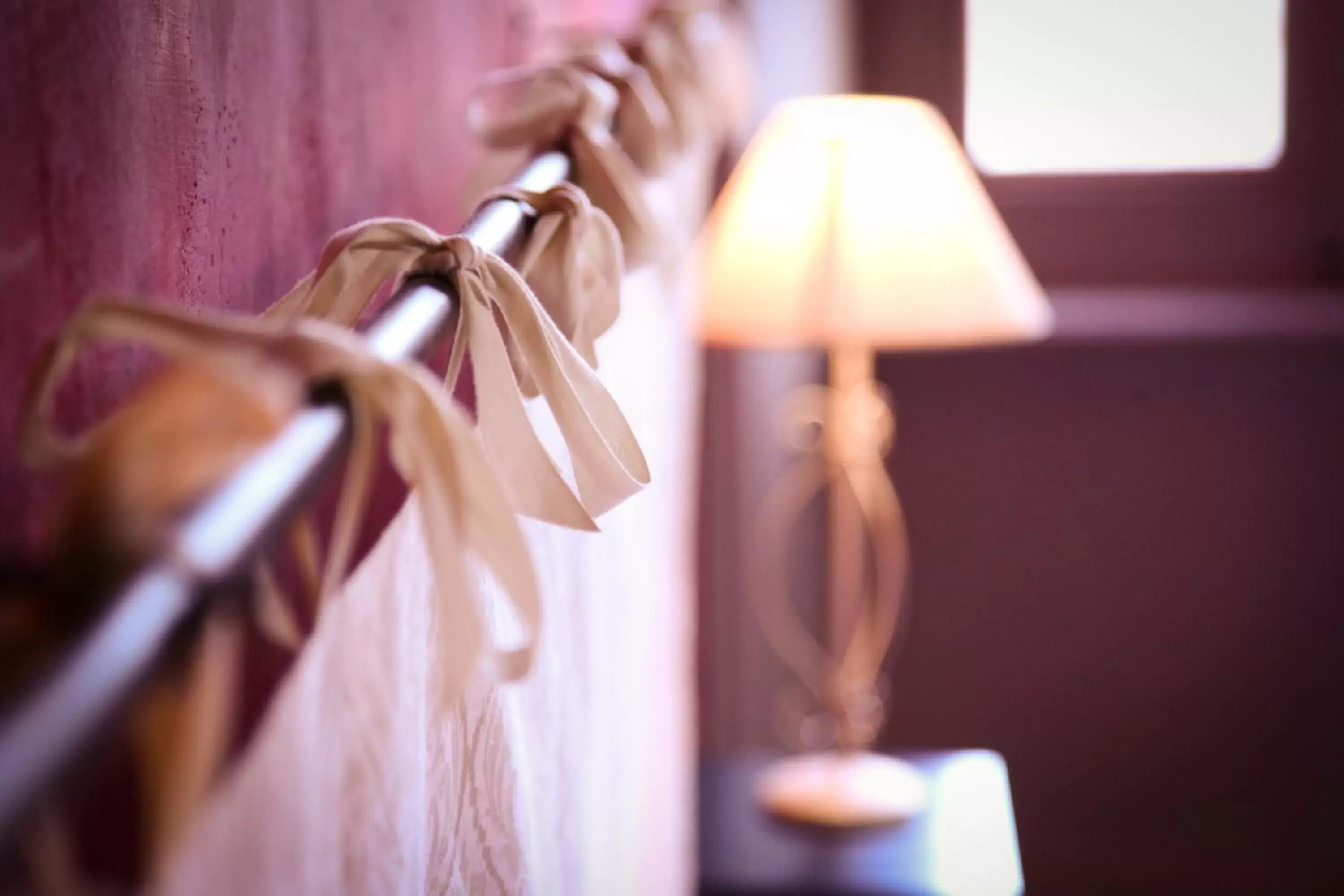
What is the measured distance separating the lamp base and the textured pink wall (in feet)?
2.86

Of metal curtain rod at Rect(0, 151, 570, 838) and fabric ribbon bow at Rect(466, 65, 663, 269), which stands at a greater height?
fabric ribbon bow at Rect(466, 65, 663, 269)

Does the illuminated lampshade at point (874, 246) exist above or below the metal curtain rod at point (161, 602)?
above

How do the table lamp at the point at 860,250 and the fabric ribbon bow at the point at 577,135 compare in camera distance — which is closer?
the fabric ribbon bow at the point at 577,135

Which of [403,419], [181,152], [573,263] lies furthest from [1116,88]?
[403,419]

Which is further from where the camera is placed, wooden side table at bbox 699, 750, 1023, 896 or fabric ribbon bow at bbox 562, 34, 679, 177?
wooden side table at bbox 699, 750, 1023, 896

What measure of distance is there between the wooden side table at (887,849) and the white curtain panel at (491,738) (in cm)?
20

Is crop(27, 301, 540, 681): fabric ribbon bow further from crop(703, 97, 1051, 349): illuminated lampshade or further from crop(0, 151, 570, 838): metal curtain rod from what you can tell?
crop(703, 97, 1051, 349): illuminated lampshade

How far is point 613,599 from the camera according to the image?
0.86 meters

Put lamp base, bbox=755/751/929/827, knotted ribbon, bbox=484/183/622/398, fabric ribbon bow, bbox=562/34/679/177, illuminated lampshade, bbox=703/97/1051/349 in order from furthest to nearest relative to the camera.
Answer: lamp base, bbox=755/751/929/827, illuminated lampshade, bbox=703/97/1051/349, fabric ribbon bow, bbox=562/34/679/177, knotted ribbon, bbox=484/183/622/398

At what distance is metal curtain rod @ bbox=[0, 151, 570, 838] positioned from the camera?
210mm

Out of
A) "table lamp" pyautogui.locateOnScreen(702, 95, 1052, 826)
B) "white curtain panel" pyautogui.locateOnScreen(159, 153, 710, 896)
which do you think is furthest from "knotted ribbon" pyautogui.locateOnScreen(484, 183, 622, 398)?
"table lamp" pyautogui.locateOnScreen(702, 95, 1052, 826)

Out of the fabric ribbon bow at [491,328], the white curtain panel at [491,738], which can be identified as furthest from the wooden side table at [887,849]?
the fabric ribbon bow at [491,328]

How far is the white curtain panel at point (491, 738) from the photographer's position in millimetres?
339

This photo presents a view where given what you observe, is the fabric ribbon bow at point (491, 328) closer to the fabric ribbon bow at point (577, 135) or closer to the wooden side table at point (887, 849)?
the fabric ribbon bow at point (577, 135)
